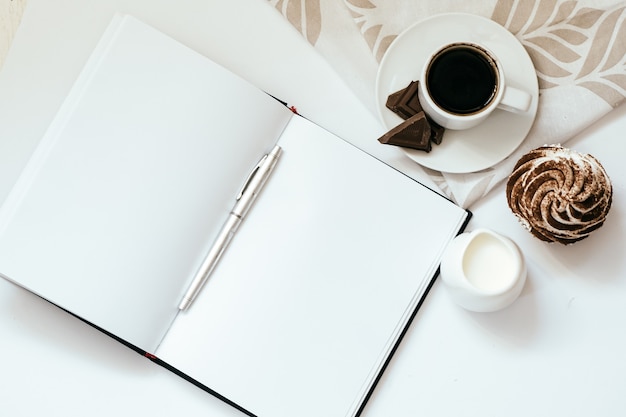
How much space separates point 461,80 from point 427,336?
318 mm

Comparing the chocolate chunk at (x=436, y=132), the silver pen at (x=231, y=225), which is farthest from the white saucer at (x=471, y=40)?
the silver pen at (x=231, y=225)

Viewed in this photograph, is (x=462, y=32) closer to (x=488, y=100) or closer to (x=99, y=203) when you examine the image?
(x=488, y=100)

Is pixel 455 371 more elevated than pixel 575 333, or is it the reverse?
pixel 575 333

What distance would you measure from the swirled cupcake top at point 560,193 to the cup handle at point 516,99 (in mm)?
61

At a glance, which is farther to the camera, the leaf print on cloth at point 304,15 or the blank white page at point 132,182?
the leaf print on cloth at point 304,15

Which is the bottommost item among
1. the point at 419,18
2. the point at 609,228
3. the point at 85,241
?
the point at 85,241

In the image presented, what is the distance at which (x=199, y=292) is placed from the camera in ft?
2.51

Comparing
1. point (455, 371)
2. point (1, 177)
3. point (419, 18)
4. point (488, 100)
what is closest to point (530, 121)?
point (488, 100)

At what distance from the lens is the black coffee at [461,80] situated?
74 centimetres

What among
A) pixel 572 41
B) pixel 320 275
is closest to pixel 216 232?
pixel 320 275

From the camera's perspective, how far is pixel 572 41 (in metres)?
0.77

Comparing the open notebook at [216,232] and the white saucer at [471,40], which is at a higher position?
the white saucer at [471,40]

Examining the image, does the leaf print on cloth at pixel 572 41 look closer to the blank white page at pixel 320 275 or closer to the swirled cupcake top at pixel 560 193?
the swirled cupcake top at pixel 560 193

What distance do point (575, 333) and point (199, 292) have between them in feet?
1.54
